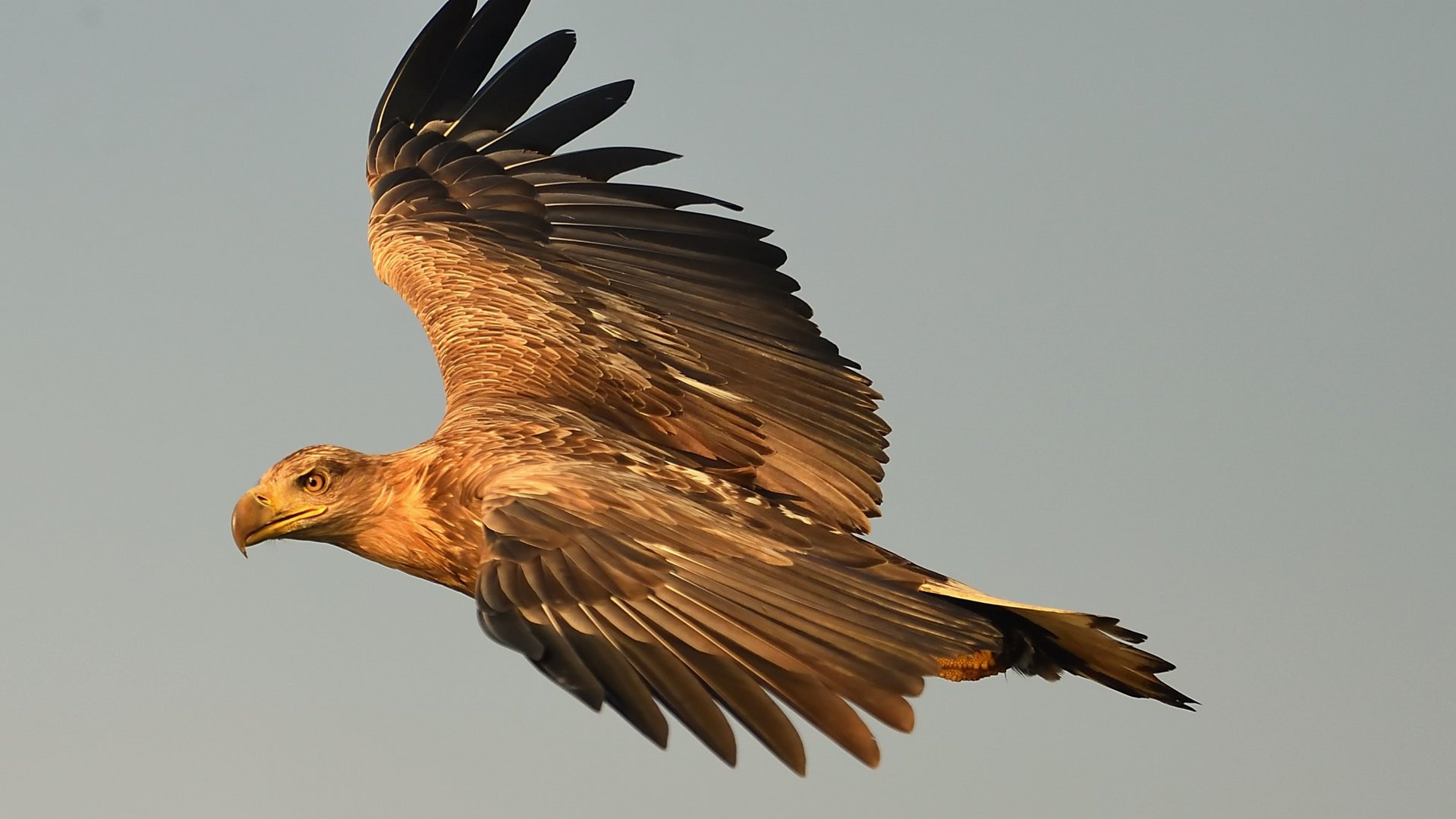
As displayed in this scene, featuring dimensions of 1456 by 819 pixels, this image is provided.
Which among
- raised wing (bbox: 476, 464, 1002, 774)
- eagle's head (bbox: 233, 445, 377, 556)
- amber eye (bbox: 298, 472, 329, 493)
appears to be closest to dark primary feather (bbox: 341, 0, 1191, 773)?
raised wing (bbox: 476, 464, 1002, 774)

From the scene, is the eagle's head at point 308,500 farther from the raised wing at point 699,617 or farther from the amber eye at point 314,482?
the raised wing at point 699,617

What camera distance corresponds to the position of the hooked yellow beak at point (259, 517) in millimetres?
7570

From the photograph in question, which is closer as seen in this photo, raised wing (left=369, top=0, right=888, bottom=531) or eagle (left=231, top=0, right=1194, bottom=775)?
eagle (left=231, top=0, right=1194, bottom=775)

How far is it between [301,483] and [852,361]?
9.23 feet

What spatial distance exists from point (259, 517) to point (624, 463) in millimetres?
1543

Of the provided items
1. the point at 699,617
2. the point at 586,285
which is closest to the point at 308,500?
the point at 586,285

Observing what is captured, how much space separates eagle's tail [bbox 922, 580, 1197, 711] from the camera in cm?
712

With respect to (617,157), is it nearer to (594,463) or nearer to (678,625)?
→ (594,463)

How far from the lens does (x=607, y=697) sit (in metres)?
5.37

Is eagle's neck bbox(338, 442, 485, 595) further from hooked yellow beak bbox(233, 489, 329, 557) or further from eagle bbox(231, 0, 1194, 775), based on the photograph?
hooked yellow beak bbox(233, 489, 329, 557)

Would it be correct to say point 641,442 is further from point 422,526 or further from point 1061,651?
point 1061,651

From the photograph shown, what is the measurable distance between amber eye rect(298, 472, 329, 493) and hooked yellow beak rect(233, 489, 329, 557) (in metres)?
0.08

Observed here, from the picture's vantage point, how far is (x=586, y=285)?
9359 mm

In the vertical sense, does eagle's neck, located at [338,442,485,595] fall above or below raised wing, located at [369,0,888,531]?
below
